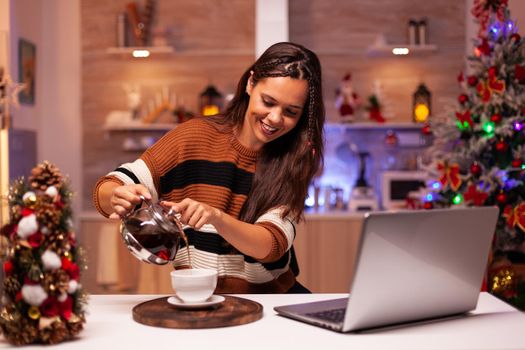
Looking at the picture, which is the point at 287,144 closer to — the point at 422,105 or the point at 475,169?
the point at 475,169

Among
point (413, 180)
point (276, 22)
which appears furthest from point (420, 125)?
point (276, 22)

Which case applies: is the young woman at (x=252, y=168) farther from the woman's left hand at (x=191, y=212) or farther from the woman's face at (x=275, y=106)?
the woman's left hand at (x=191, y=212)

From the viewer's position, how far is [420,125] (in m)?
5.39

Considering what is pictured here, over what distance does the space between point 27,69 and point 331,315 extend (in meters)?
4.04

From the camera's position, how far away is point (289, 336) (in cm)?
143

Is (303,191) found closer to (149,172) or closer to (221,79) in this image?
(149,172)

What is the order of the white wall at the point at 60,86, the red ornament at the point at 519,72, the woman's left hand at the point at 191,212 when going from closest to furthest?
the woman's left hand at the point at 191,212
the red ornament at the point at 519,72
the white wall at the point at 60,86

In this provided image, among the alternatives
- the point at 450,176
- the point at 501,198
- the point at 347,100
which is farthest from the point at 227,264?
the point at 347,100

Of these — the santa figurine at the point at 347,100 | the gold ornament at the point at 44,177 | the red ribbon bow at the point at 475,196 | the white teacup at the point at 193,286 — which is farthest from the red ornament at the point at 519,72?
the gold ornament at the point at 44,177

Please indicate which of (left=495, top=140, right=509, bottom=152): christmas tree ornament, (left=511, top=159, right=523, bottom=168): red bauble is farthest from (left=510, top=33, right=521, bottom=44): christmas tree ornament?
(left=511, top=159, right=523, bottom=168): red bauble

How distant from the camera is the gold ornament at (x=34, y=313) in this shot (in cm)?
135

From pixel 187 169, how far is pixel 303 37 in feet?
11.8

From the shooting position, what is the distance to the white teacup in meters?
1.60

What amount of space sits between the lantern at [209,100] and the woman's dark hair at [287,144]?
3037mm
